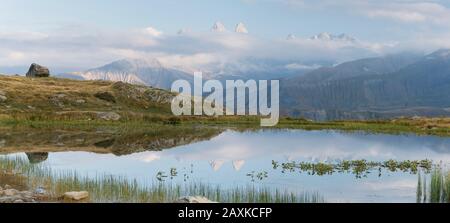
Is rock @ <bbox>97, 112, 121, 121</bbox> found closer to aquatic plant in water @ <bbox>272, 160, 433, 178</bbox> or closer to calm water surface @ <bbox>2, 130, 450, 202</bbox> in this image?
calm water surface @ <bbox>2, 130, 450, 202</bbox>

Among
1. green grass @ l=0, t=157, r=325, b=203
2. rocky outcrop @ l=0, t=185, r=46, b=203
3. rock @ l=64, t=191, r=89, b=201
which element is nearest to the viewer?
rocky outcrop @ l=0, t=185, r=46, b=203

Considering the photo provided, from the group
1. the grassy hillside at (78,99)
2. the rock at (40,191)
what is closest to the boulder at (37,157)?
the rock at (40,191)

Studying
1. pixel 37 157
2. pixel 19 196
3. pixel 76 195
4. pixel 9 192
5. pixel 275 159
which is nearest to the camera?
pixel 19 196

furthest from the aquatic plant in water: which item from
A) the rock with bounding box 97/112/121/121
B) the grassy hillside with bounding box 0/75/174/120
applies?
the rock with bounding box 97/112/121/121

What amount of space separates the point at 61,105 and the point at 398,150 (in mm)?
97477

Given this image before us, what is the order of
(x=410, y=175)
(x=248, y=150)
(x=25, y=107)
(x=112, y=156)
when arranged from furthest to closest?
(x=25, y=107), (x=248, y=150), (x=112, y=156), (x=410, y=175)

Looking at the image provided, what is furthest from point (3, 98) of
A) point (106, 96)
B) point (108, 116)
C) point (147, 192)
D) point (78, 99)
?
point (147, 192)

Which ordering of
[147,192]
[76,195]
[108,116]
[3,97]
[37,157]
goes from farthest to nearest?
1. [3,97]
2. [108,116]
3. [37,157]
4. [147,192]
5. [76,195]

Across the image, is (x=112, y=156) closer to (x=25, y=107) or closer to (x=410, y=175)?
(x=410, y=175)

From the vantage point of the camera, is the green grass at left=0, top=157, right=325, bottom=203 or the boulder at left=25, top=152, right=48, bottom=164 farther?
the boulder at left=25, top=152, right=48, bottom=164

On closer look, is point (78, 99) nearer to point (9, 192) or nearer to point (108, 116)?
point (108, 116)

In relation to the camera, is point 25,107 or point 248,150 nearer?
point 248,150
